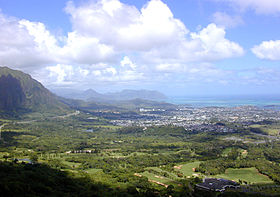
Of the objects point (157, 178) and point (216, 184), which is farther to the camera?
point (157, 178)

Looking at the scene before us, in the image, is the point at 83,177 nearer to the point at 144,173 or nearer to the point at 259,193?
the point at 144,173

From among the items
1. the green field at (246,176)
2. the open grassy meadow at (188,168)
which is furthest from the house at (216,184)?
the open grassy meadow at (188,168)

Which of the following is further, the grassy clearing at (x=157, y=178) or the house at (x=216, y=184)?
the grassy clearing at (x=157, y=178)

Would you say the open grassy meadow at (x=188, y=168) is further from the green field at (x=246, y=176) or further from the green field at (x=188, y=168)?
the green field at (x=246, y=176)

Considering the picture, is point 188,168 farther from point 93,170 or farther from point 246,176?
point 93,170

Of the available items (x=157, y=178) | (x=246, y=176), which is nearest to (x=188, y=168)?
(x=157, y=178)

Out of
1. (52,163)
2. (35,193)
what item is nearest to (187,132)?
(52,163)
